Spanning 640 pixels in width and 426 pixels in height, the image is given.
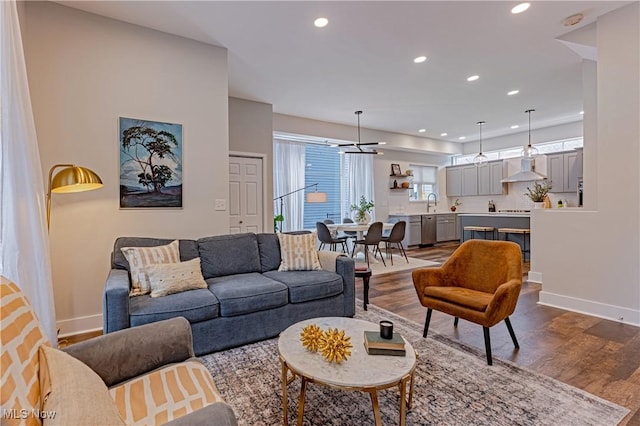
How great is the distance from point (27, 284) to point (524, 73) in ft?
19.3

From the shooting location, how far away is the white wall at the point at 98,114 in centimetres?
291

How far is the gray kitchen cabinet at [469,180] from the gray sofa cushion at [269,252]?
23.8 feet

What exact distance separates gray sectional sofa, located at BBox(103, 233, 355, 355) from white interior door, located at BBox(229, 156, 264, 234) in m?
2.10

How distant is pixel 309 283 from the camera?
295cm

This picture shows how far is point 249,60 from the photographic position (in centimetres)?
409

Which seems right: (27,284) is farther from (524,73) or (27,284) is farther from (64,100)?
(524,73)

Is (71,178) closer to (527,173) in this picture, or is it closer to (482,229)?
(482,229)

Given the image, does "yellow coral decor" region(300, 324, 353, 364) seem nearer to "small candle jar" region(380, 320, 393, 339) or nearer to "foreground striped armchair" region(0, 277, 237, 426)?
"small candle jar" region(380, 320, 393, 339)

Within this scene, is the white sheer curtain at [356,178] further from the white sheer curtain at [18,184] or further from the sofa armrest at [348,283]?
the white sheer curtain at [18,184]

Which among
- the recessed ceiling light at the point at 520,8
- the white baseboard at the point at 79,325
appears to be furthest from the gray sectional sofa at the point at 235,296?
the recessed ceiling light at the point at 520,8

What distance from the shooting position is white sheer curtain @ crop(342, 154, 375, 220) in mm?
7820

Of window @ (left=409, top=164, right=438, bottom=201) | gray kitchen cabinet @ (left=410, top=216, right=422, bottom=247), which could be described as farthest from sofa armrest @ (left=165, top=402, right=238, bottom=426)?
window @ (left=409, top=164, right=438, bottom=201)

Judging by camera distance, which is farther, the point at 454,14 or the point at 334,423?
the point at 454,14

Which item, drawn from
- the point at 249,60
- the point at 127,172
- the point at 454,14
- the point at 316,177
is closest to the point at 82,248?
the point at 127,172
